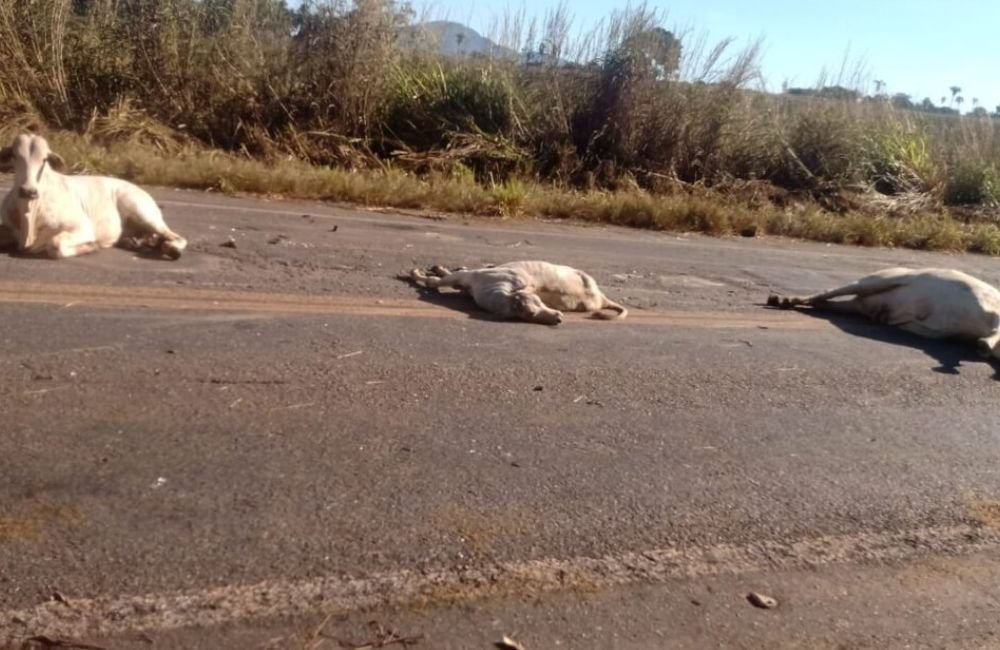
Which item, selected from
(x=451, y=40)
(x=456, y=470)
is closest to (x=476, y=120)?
(x=451, y=40)

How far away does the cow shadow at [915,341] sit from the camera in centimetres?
965

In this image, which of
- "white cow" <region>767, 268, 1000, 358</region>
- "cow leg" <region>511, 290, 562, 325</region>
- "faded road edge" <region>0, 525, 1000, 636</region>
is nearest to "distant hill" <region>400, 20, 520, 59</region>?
"white cow" <region>767, 268, 1000, 358</region>

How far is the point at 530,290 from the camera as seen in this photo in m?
9.26

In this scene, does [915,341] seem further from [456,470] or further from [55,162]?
[55,162]

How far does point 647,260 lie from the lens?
42.9ft

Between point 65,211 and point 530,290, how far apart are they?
3.66m


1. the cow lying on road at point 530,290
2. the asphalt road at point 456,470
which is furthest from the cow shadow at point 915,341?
the cow lying on road at point 530,290

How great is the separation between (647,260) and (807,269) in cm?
240

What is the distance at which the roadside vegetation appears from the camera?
1814 cm

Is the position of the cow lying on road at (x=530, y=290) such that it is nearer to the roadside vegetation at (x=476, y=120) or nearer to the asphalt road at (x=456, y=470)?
the asphalt road at (x=456, y=470)

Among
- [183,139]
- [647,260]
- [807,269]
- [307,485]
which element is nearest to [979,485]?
[307,485]

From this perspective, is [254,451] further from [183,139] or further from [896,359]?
[183,139]

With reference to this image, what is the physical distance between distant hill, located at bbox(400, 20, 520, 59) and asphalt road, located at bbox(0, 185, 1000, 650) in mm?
11990

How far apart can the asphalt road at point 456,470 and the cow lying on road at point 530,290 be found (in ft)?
0.57
